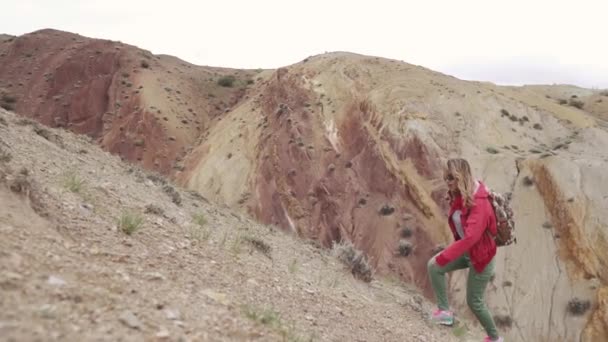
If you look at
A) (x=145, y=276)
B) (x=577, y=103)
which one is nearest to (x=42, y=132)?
(x=145, y=276)

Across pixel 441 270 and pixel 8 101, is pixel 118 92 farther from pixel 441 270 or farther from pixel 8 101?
pixel 441 270

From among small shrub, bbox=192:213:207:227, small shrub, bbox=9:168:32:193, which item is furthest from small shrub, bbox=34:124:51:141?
small shrub, bbox=9:168:32:193

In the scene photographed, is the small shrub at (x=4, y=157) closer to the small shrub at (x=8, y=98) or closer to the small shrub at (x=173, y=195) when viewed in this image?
the small shrub at (x=173, y=195)

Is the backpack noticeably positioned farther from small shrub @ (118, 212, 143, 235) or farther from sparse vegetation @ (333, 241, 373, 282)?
sparse vegetation @ (333, 241, 373, 282)

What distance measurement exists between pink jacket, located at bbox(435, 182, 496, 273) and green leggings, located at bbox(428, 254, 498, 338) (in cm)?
13

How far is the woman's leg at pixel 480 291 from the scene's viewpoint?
19.1 feet

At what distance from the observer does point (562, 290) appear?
1717cm

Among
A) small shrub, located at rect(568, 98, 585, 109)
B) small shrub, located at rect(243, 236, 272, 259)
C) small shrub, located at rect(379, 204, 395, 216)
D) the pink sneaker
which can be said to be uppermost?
small shrub, located at rect(568, 98, 585, 109)

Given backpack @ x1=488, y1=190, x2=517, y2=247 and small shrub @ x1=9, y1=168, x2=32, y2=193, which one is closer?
small shrub @ x1=9, y1=168, x2=32, y2=193

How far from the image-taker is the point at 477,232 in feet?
17.7

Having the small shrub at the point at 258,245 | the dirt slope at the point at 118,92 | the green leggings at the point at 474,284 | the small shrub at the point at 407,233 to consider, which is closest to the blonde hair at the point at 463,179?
the green leggings at the point at 474,284

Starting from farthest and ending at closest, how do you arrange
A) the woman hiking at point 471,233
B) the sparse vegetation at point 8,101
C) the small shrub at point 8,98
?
1. the small shrub at point 8,98
2. the sparse vegetation at point 8,101
3. the woman hiking at point 471,233

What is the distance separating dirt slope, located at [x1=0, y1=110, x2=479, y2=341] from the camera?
3.48m

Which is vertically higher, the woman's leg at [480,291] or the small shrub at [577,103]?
the small shrub at [577,103]
